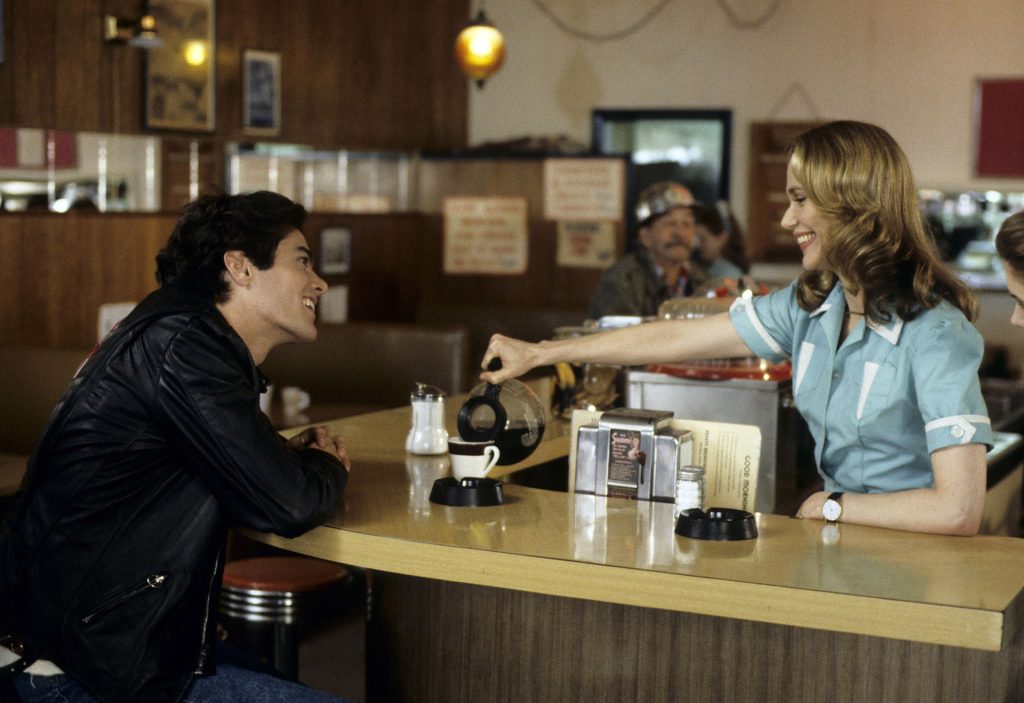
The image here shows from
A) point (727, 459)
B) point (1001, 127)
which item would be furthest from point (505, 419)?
point (1001, 127)

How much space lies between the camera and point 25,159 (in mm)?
5691

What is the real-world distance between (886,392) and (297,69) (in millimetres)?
5903

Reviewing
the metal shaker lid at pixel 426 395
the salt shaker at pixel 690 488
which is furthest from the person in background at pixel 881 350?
the metal shaker lid at pixel 426 395

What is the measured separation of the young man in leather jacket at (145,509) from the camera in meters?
2.24

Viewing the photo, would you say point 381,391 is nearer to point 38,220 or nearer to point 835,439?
point 38,220

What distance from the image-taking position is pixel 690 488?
248 centimetres

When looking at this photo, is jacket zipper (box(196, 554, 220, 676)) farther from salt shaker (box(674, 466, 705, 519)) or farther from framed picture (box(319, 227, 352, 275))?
framed picture (box(319, 227, 352, 275))

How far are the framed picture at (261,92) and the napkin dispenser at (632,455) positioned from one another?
5.11 m

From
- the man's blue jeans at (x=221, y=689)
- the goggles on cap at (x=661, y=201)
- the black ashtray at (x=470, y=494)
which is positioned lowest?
the man's blue jeans at (x=221, y=689)

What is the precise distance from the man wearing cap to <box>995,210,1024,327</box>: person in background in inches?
135

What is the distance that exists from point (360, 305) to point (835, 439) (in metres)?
5.80

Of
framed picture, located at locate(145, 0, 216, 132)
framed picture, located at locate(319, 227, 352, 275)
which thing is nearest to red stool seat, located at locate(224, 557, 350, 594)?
framed picture, located at locate(145, 0, 216, 132)

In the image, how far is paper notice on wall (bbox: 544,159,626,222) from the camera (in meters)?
7.93

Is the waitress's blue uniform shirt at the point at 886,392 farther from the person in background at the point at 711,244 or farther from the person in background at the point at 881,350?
the person in background at the point at 711,244
